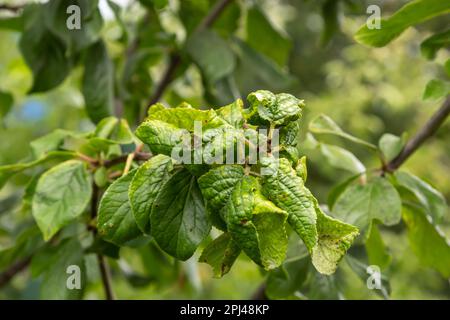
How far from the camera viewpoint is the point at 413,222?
1.08 m

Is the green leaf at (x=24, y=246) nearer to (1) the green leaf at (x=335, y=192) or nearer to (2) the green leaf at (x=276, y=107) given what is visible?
(1) the green leaf at (x=335, y=192)

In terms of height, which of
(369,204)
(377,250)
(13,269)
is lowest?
(13,269)

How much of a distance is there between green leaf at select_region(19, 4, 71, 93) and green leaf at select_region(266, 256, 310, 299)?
1.89ft

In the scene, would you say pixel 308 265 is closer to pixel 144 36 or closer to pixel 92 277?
pixel 92 277

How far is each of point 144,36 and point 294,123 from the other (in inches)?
36.8

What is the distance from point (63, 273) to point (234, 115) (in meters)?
0.52

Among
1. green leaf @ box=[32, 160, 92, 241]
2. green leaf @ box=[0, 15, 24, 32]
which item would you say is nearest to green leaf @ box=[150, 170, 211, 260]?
green leaf @ box=[32, 160, 92, 241]

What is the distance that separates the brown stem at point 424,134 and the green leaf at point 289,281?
213 mm

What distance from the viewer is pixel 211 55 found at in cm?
134

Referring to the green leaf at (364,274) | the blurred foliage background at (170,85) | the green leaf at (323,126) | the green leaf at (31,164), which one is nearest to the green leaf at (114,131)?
the green leaf at (31,164)

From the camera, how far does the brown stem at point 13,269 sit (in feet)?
4.06

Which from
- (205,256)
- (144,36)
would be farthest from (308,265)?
(144,36)

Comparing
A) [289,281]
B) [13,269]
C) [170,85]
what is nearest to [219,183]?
[289,281]

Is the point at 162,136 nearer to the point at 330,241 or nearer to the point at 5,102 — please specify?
the point at 330,241
